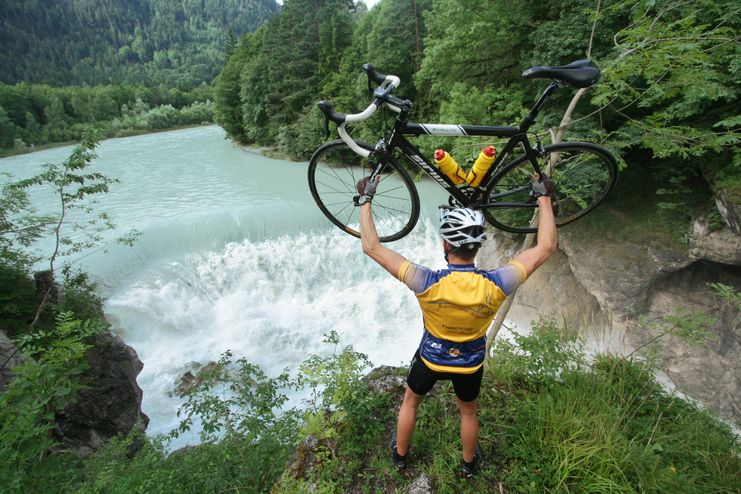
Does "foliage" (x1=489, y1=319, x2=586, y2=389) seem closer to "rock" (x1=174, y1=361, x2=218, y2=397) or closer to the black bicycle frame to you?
the black bicycle frame

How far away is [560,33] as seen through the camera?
7.79 metres

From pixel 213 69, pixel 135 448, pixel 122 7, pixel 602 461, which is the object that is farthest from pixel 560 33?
pixel 122 7

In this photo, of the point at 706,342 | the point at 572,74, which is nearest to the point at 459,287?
the point at 572,74

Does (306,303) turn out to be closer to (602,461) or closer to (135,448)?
(135,448)

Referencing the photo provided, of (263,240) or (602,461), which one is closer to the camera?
(602,461)

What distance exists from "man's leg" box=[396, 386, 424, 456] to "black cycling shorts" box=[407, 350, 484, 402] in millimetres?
81

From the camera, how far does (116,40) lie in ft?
461

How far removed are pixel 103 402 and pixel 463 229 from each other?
8385 millimetres

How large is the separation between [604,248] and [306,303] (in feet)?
25.9

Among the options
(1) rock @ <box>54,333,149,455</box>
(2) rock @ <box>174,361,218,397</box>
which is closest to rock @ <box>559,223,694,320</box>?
(2) rock @ <box>174,361,218,397</box>

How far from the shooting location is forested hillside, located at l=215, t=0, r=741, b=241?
10.8 feet

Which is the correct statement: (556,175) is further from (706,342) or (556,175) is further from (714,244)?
(706,342)

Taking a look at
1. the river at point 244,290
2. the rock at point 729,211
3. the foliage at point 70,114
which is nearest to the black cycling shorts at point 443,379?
the rock at point 729,211

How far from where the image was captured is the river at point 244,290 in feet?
29.6
